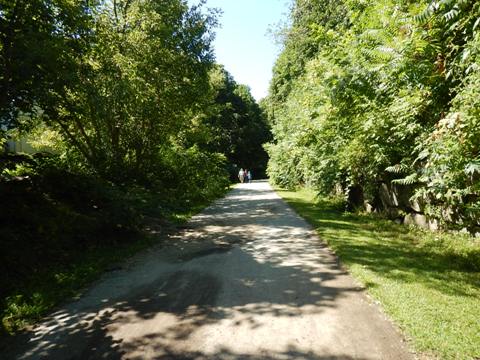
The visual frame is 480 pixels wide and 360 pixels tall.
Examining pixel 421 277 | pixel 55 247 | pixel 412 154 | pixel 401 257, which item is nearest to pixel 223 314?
pixel 421 277

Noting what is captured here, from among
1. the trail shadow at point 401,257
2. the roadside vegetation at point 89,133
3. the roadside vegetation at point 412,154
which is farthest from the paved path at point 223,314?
the roadside vegetation at point 89,133

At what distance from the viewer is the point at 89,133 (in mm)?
12641

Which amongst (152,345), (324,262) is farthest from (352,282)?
(152,345)

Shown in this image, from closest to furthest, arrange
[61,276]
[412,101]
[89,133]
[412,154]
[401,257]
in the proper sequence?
[61,276]
[412,101]
[401,257]
[412,154]
[89,133]

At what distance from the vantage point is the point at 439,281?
17.6 ft

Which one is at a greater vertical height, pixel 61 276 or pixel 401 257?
pixel 61 276

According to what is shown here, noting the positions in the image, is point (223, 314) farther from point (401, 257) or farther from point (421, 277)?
point (401, 257)

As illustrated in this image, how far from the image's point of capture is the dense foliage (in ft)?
15.2

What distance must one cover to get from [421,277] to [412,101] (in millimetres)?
3306

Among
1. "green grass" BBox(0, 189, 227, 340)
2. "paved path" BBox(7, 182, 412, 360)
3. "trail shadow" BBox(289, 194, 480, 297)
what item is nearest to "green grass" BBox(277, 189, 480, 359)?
"trail shadow" BBox(289, 194, 480, 297)

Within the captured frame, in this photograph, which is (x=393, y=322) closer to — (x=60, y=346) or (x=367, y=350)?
(x=367, y=350)

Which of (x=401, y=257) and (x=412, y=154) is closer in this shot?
(x=401, y=257)

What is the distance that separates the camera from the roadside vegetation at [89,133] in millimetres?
6301

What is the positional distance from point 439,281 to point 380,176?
19.4ft
